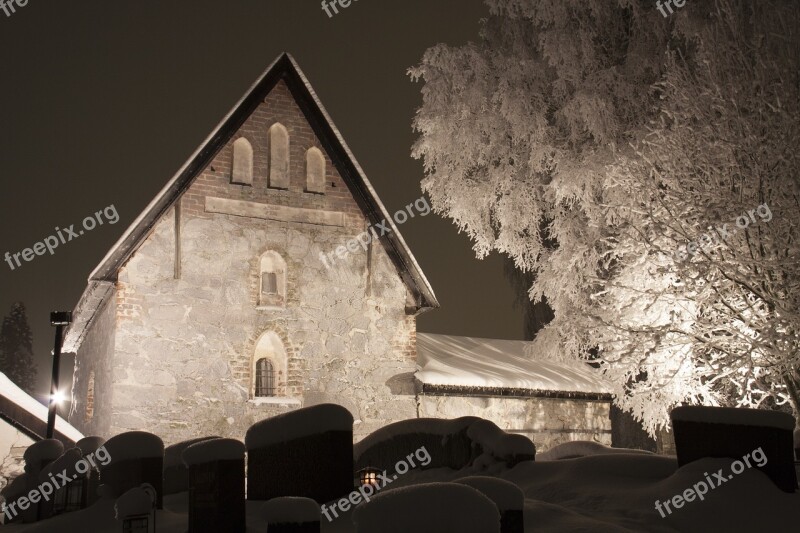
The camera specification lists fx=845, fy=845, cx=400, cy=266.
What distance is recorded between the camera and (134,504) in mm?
9031

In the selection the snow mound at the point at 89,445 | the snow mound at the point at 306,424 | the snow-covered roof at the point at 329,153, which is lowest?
the snow mound at the point at 89,445

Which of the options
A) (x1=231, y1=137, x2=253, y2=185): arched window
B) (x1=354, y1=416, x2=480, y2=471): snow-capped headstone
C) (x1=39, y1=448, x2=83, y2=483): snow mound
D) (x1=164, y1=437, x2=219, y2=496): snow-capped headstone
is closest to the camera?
(x1=354, y1=416, x2=480, y2=471): snow-capped headstone

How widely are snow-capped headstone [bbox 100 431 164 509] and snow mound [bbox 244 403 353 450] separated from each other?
60.8 inches

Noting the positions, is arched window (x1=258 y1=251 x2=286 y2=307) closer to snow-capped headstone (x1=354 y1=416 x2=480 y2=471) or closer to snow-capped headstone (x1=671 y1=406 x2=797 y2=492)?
snow-capped headstone (x1=354 y1=416 x2=480 y2=471)

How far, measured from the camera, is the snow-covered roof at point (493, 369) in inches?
740

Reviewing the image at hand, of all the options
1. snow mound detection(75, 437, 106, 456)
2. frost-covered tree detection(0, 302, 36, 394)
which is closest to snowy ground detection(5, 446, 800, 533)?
snow mound detection(75, 437, 106, 456)

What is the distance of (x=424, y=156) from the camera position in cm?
2245

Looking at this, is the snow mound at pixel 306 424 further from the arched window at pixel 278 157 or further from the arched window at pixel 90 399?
the arched window at pixel 90 399

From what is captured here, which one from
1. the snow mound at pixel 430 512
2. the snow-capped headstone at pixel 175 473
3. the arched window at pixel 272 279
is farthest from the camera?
the arched window at pixel 272 279

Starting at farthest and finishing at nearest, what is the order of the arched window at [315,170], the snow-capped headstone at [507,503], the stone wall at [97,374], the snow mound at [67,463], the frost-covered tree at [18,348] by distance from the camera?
the frost-covered tree at [18,348] → the arched window at [315,170] → the stone wall at [97,374] → the snow mound at [67,463] → the snow-capped headstone at [507,503]

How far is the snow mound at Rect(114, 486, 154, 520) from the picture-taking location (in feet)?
29.6

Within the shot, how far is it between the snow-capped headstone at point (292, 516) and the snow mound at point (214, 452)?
153cm

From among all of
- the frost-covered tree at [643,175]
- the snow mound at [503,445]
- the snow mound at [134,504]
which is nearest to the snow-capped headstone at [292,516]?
the snow mound at [134,504]

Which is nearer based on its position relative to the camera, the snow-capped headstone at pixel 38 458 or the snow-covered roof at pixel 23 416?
the snow-capped headstone at pixel 38 458
